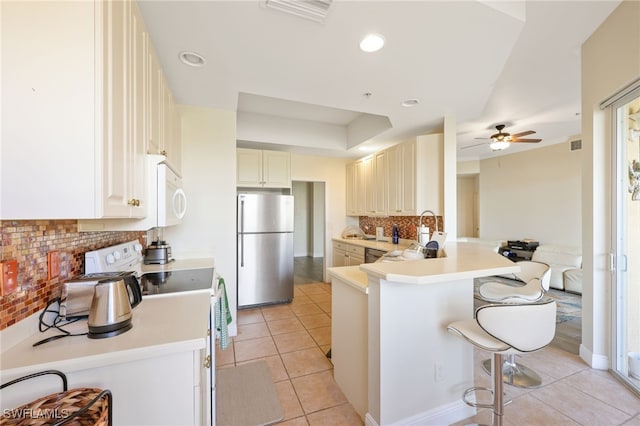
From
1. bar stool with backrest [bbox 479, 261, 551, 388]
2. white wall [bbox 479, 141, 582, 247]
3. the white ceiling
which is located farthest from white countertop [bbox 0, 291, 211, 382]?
white wall [bbox 479, 141, 582, 247]

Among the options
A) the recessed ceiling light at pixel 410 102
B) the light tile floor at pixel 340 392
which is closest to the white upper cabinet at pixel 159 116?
the light tile floor at pixel 340 392

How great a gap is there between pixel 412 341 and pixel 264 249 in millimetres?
2554

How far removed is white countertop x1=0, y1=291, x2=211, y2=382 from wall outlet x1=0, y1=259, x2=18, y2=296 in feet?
0.51

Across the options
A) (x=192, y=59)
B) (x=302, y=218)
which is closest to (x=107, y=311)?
(x=192, y=59)

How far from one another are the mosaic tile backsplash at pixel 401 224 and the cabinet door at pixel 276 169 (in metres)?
1.89

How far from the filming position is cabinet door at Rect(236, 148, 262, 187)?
4020 mm

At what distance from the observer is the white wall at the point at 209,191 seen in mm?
2775

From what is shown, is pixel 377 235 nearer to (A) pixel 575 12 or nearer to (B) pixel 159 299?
(A) pixel 575 12

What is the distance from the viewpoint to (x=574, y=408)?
1.77 metres

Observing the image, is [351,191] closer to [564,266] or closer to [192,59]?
[192,59]

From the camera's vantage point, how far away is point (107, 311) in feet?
3.30

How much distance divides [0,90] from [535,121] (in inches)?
220

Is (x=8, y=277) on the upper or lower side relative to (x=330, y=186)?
lower

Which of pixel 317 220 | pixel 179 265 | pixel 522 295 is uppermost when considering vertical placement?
pixel 317 220
